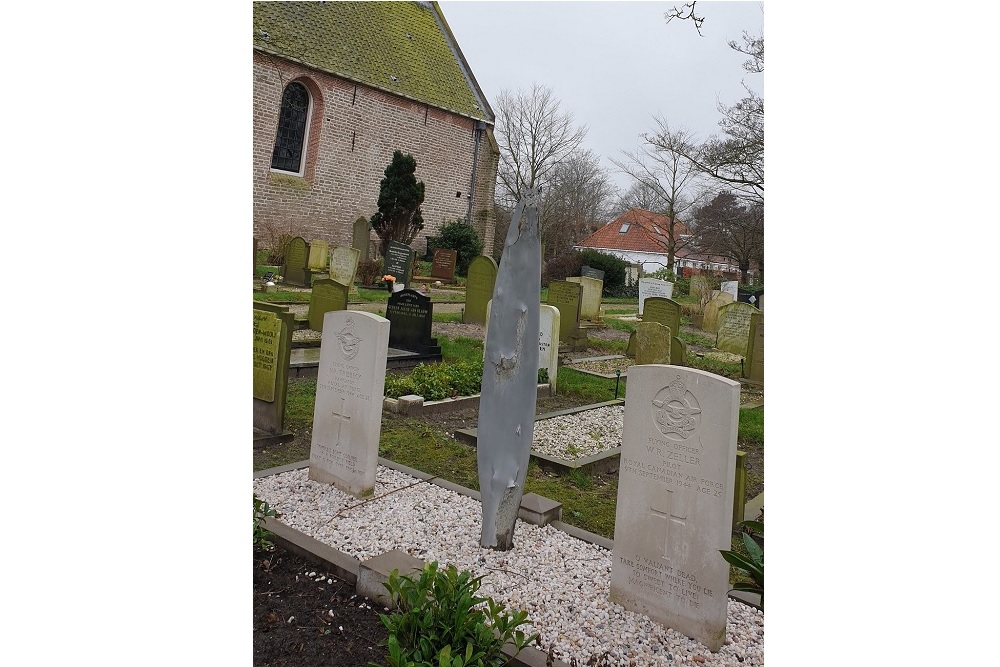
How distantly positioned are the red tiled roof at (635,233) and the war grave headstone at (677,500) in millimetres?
20218

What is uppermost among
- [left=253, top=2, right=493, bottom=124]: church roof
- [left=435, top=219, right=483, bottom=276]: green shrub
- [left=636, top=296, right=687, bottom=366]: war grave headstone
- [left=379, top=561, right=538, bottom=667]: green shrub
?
[left=253, top=2, right=493, bottom=124]: church roof

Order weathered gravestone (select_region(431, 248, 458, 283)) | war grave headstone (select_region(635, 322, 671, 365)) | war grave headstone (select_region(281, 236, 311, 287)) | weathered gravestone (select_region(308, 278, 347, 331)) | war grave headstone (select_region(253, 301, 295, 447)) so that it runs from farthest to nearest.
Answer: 1. weathered gravestone (select_region(431, 248, 458, 283))
2. war grave headstone (select_region(281, 236, 311, 287))
3. weathered gravestone (select_region(308, 278, 347, 331))
4. war grave headstone (select_region(635, 322, 671, 365))
5. war grave headstone (select_region(253, 301, 295, 447))

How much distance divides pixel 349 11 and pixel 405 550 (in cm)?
1890

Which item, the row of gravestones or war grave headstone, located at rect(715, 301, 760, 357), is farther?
war grave headstone, located at rect(715, 301, 760, 357)

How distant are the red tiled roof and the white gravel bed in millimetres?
19437

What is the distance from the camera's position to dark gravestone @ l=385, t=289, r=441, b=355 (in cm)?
773

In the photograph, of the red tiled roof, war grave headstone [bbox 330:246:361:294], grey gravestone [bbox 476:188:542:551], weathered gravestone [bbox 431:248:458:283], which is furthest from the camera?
the red tiled roof

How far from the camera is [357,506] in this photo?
366 cm

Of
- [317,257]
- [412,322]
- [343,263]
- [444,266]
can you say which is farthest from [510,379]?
[444,266]

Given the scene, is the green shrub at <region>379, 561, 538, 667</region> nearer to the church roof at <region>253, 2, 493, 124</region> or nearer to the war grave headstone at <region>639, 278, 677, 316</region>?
the war grave headstone at <region>639, 278, 677, 316</region>

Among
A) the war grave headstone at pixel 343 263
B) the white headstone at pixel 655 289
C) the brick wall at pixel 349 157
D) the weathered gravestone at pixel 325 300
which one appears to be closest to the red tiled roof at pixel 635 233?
the brick wall at pixel 349 157

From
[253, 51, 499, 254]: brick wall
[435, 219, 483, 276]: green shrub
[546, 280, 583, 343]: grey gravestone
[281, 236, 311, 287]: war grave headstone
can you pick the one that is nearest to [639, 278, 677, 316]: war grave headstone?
[546, 280, 583, 343]: grey gravestone

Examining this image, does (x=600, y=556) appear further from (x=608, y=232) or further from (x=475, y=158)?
(x=608, y=232)

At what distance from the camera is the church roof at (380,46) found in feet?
55.6
